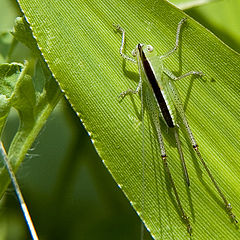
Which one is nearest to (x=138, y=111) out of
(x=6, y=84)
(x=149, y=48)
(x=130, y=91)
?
(x=130, y=91)

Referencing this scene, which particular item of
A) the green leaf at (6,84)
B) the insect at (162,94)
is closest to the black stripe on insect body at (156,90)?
the insect at (162,94)

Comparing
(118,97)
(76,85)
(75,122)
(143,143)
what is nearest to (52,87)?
(76,85)

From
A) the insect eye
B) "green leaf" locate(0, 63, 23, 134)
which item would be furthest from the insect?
"green leaf" locate(0, 63, 23, 134)

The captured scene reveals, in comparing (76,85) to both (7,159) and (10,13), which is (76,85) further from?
(10,13)

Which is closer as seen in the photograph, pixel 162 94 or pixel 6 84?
pixel 6 84

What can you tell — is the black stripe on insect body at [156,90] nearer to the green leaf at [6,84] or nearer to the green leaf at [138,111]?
the green leaf at [138,111]

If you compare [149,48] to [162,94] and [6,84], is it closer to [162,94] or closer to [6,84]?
[162,94]
